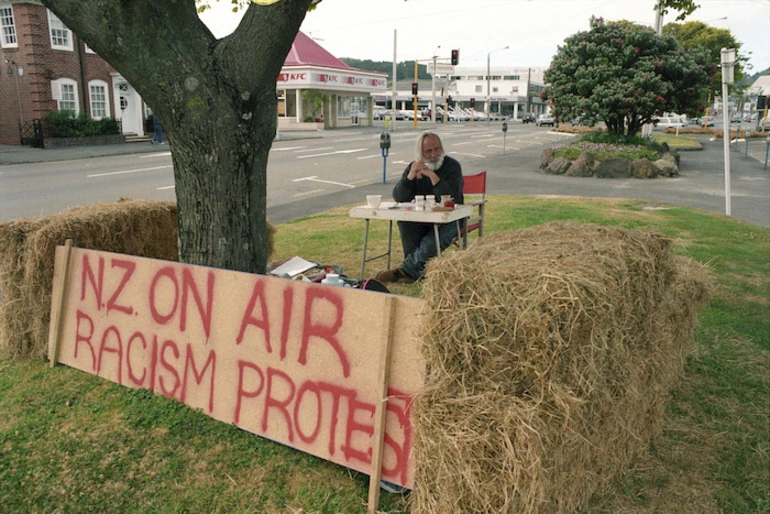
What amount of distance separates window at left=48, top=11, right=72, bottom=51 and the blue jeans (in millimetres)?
26345

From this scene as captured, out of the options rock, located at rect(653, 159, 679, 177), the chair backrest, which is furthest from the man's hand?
rock, located at rect(653, 159, 679, 177)

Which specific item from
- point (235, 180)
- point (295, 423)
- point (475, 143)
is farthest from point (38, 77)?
point (295, 423)

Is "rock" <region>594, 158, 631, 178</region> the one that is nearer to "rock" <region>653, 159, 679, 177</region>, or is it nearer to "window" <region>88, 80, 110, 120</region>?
"rock" <region>653, 159, 679, 177</region>

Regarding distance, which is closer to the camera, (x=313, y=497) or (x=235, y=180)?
(x=313, y=497)

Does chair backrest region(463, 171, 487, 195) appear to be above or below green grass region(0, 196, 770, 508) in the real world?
above

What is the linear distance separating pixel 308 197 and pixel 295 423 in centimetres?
1063

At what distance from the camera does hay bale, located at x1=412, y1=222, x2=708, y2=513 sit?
86.4 inches

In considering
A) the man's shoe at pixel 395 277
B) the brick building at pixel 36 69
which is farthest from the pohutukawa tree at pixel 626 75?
the brick building at pixel 36 69

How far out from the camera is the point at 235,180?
4.14 metres

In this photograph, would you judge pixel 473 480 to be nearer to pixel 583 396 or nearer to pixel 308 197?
pixel 583 396

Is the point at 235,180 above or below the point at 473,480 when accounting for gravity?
above

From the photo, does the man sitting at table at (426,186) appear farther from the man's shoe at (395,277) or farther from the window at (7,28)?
the window at (7,28)

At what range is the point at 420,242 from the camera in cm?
628

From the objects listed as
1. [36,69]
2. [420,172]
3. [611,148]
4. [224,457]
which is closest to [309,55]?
[36,69]
